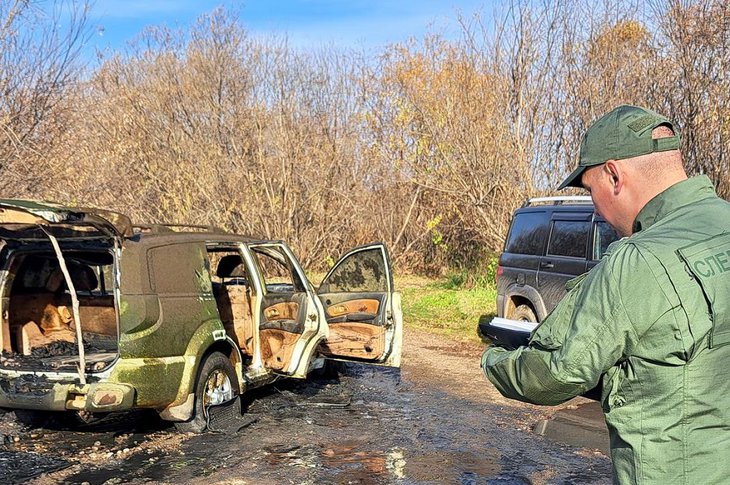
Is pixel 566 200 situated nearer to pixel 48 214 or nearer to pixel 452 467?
pixel 452 467

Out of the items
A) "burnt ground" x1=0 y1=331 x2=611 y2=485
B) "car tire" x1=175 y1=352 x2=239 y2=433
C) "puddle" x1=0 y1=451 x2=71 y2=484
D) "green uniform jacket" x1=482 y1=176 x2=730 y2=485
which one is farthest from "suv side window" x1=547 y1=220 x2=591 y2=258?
"green uniform jacket" x1=482 y1=176 x2=730 y2=485

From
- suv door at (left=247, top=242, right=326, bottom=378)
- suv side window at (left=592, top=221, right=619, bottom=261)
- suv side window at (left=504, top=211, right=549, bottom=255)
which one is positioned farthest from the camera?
suv side window at (left=504, top=211, right=549, bottom=255)

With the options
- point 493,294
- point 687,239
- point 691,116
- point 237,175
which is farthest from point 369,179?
point 687,239

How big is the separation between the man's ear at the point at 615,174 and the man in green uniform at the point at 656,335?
0.06ft

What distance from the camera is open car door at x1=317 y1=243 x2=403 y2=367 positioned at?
784 centimetres

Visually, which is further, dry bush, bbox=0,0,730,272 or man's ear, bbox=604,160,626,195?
dry bush, bbox=0,0,730,272

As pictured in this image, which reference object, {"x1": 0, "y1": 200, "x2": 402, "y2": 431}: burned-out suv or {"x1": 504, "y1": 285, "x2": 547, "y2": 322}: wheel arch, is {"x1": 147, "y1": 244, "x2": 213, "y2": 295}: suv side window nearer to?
{"x1": 0, "y1": 200, "x2": 402, "y2": 431}: burned-out suv

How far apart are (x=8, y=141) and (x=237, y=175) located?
613 centimetres

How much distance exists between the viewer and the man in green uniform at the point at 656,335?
174 centimetres

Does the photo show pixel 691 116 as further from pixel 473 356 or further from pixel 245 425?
pixel 245 425

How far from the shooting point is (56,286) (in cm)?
764

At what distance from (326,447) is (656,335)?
474cm

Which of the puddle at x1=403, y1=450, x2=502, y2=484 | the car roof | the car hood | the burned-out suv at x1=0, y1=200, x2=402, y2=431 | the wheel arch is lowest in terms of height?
the puddle at x1=403, y1=450, x2=502, y2=484

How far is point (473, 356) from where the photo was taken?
34.6 feet
